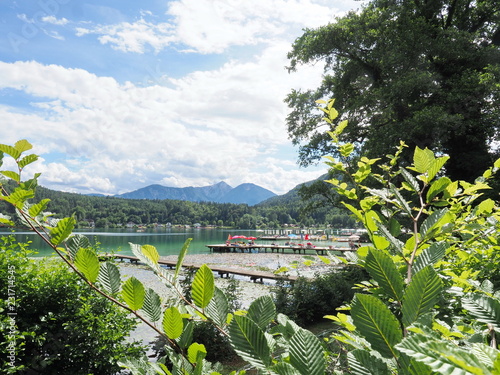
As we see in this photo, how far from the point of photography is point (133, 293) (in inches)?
24.3

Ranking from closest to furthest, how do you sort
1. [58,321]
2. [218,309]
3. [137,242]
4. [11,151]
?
[218,309] → [11,151] → [58,321] → [137,242]

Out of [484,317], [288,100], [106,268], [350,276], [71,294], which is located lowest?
[350,276]

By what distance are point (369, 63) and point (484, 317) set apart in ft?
50.2

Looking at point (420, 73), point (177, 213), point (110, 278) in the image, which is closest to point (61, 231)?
point (110, 278)

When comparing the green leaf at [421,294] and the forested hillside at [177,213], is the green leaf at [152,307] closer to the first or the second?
the green leaf at [421,294]

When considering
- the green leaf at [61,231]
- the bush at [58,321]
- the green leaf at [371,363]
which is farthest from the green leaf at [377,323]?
the bush at [58,321]

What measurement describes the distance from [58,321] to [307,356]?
16.8 feet

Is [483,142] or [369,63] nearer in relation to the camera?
[483,142]

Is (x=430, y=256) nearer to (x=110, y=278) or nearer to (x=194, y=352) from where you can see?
(x=194, y=352)

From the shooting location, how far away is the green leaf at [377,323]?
46cm

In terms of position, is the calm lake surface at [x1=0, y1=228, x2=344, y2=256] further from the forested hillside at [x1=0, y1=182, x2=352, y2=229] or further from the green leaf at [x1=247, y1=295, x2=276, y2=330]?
the forested hillside at [x1=0, y1=182, x2=352, y2=229]

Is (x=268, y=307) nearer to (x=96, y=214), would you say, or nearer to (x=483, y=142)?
(x=483, y=142)

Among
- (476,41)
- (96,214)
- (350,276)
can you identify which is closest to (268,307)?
(350,276)

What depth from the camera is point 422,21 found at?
39.4 ft
